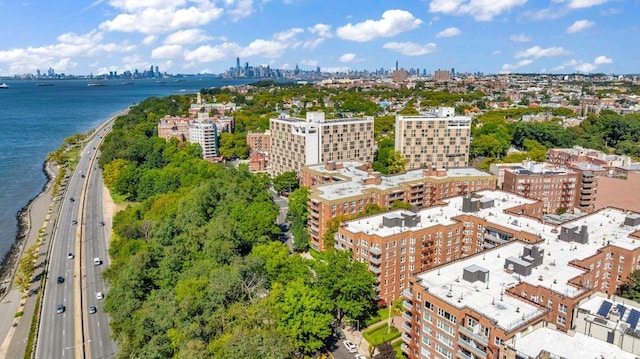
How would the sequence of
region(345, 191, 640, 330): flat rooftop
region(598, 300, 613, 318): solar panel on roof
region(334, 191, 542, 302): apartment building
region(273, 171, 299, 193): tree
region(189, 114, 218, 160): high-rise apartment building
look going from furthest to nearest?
region(189, 114, 218, 160): high-rise apartment building → region(273, 171, 299, 193): tree → region(334, 191, 542, 302): apartment building → region(345, 191, 640, 330): flat rooftop → region(598, 300, 613, 318): solar panel on roof

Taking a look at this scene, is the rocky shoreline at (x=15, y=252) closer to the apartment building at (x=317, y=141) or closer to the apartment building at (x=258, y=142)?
the apartment building at (x=317, y=141)

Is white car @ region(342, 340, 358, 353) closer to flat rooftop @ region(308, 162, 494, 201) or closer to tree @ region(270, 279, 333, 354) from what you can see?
tree @ region(270, 279, 333, 354)

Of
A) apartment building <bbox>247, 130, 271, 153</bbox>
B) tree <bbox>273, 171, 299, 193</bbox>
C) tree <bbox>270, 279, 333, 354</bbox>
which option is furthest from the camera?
apartment building <bbox>247, 130, 271, 153</bbox>

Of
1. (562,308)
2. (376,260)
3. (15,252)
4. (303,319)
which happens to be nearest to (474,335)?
(562,308)

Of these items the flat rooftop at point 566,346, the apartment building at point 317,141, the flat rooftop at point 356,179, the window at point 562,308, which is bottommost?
the window at point 562,308

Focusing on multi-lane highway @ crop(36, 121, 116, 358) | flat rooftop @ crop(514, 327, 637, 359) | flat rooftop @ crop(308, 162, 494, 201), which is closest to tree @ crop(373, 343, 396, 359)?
flat rooftop @ crop(514, 327, 637, 359)

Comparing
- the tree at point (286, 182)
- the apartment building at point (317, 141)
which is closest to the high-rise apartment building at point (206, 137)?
the apartment building at point (317, 141)

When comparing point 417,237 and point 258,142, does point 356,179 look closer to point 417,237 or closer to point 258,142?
point 417,237
